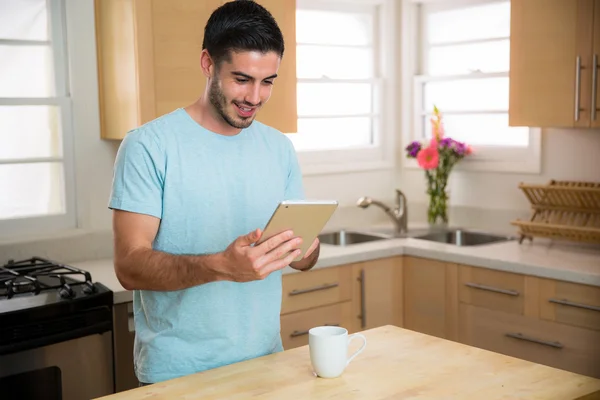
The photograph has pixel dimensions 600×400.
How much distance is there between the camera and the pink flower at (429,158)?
13.4 ft

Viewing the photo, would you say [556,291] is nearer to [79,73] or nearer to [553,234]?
[553,234]

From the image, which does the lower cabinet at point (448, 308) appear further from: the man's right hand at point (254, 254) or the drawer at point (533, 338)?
the man's right hand at point (254, 254)

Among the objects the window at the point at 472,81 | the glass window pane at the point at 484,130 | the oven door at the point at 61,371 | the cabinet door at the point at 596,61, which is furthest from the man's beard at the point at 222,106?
the glass window pane at the point at 484,130

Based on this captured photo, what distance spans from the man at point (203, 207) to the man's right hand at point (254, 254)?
16cm

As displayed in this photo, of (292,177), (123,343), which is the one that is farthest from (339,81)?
(292,177)

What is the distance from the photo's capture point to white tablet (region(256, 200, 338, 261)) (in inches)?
62.0

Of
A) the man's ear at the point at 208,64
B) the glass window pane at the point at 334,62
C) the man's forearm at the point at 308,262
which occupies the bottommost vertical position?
the man's forearm at the point at 308,262

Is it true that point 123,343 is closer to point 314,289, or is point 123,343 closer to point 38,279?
point 38,279

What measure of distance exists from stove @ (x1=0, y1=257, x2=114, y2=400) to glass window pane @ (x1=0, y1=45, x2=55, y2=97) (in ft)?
2.90

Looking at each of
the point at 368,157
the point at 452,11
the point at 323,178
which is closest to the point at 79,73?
the point at 323,178

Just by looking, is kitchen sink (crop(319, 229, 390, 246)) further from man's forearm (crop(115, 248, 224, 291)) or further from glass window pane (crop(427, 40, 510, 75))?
man's forearm (crop(115, 248, 224, 291))

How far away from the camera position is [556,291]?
10.0 ft

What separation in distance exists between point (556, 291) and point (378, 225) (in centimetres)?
145

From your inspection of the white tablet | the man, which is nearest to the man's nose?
the man
